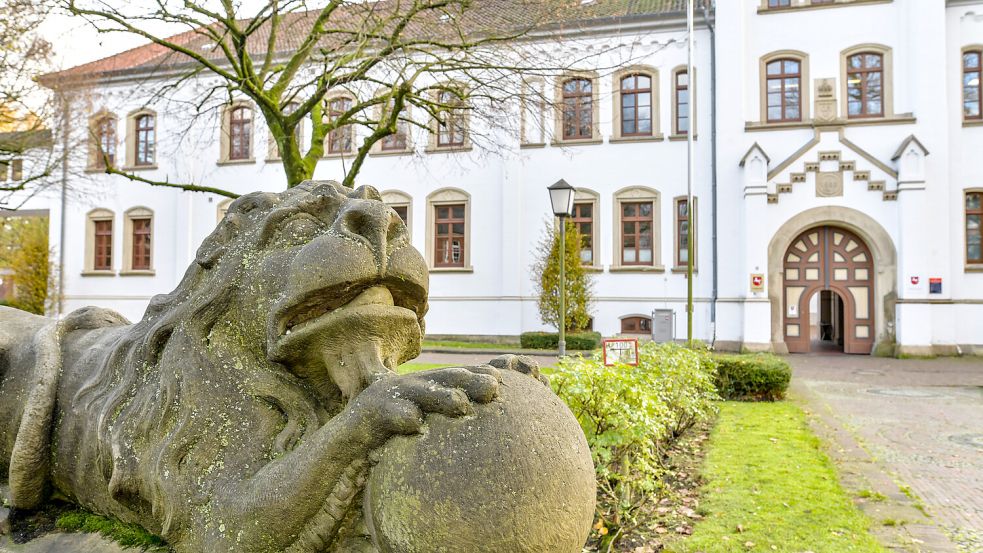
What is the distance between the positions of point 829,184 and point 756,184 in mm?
1856

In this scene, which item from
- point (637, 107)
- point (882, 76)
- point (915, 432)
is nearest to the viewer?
point (915, 432)

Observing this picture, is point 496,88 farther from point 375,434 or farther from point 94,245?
point 94,245

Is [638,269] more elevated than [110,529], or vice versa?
[638,269]

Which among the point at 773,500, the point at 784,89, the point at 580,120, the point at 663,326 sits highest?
the point at 784,89

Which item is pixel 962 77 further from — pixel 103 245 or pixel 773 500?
pixel 103 245

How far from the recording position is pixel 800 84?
58.5ft

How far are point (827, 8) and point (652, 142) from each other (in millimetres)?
5703

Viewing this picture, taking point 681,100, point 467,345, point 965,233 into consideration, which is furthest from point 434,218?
point 965,233

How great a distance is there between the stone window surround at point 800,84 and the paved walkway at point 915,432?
7.16m

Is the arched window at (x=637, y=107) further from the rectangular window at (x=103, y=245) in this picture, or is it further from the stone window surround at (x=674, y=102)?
the rectangular window at (x=103, y=245)

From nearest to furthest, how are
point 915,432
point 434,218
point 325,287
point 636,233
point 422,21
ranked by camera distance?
point 325,287 → point 915,432 → point 422,21 → point 636,233 → point 434,218

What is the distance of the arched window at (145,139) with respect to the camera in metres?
23.4

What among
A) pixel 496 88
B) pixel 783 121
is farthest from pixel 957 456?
pixel 783 121

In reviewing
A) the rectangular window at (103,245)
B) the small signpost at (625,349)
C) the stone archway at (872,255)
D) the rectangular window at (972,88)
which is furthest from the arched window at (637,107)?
the rectangular window at (103,245)
